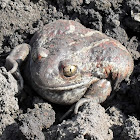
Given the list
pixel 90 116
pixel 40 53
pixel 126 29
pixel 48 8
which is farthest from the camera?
pixel 48 8

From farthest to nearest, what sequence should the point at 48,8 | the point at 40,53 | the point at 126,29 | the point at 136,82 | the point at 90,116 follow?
the point at 48,8 < the point at 126,29 < the point at 136,82 < the point at 40,53 < the point at 90,116

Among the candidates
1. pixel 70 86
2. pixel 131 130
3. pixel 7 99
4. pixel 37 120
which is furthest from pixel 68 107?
pixel 131 130

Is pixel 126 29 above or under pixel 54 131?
above

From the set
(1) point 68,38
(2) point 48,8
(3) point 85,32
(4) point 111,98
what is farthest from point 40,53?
(2) point 48,8

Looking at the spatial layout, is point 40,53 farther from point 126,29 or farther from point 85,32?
point 126,29

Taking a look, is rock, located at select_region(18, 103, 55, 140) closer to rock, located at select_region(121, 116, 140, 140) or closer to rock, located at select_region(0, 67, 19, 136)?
rock, located at select_region(0, 67, 19, 136)

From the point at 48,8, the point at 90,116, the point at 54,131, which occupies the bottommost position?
the point at 54,131

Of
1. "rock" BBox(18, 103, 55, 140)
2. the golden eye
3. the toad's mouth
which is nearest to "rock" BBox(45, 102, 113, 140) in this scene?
"rock" BBox(18, 103, 55, 140)
